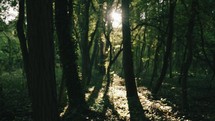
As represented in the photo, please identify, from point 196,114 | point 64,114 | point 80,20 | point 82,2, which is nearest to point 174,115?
point 196,114

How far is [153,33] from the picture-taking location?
37812 mm

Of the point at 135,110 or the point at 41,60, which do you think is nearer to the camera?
the point at 41,60

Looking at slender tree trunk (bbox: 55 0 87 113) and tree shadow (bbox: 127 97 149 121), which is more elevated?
slender tree trunk (bbox: 55 0 87 113)

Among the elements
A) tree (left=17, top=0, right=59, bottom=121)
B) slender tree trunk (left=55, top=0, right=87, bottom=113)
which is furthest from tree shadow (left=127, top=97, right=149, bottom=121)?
tree (left=17, top=0, right=59, bottom=121)

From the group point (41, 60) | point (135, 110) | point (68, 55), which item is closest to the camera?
point (41, 60)

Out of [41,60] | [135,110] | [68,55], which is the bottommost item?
[135,110]

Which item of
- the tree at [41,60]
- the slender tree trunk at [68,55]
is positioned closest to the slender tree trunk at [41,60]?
the tree at [41,60]

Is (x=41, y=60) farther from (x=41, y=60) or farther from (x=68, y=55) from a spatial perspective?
(x=68, y=55)

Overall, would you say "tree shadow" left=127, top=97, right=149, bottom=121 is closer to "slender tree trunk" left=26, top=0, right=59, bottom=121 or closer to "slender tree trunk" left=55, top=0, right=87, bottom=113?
"slender tree trunk" left=55, top=0, right=87, bottom=113

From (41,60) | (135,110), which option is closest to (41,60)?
(41,60)

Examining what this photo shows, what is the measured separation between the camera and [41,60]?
19.2 feet

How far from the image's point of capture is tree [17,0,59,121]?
577cm

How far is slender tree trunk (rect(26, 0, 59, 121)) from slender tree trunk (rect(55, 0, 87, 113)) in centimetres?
902

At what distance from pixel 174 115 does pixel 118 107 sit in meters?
3.27
